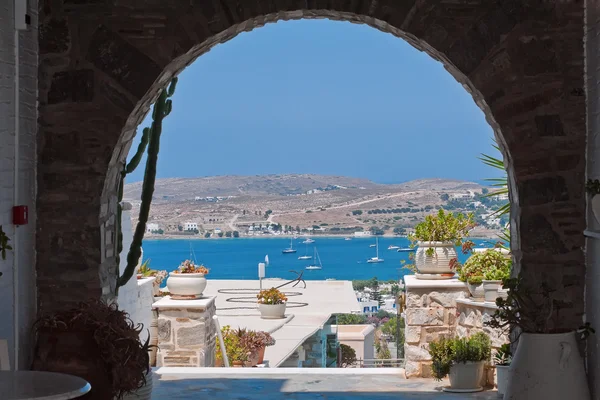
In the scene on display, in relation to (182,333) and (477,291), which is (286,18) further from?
(182,333)

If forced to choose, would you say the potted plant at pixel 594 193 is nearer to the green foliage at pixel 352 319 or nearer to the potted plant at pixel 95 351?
the potted plant at pixel 95 351

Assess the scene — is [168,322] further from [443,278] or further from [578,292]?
[578,292]

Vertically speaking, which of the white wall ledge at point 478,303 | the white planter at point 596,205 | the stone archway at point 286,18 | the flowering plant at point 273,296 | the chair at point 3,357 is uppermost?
the stone archway at point 286,18

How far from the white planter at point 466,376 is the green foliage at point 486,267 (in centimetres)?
67

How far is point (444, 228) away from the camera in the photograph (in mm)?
7016

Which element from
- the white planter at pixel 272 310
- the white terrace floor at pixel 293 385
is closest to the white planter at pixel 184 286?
the white terrace floor at pixel 293 385

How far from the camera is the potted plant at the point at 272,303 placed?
9.45 meters

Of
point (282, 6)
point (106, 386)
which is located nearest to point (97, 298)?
point (106, 386)

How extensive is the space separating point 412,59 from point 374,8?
305 ft

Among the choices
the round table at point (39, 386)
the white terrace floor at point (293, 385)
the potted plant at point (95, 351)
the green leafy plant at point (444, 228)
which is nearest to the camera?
the round table at point (39, 386)

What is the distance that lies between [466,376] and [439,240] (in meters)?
1.36

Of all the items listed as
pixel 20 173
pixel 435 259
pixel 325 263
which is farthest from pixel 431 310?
pixel 325 263

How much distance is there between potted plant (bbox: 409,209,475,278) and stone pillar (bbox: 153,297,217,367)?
6.51ft

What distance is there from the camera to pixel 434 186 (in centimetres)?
3250
